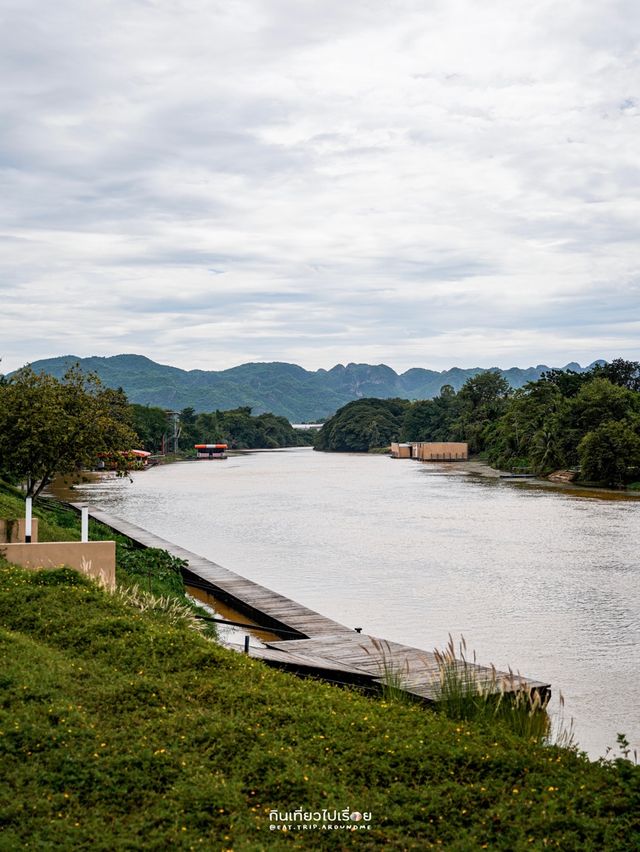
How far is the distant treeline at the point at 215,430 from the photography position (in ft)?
326

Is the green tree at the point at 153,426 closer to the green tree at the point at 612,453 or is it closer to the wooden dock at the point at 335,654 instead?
the green tree at the point at 612,453

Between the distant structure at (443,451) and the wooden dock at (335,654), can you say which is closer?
the wooden dock at (335,654)

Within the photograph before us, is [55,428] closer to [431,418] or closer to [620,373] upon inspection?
[620,373]

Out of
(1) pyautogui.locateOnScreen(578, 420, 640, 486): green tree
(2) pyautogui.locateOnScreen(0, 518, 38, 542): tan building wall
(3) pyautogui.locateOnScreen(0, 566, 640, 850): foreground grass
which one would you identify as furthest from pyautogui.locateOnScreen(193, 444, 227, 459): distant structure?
(3) pyautogui.locateOnScreen(0, 566, 640, 850): foreground grass

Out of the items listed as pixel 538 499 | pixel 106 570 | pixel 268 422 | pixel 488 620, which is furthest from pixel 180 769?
pixel 268 422

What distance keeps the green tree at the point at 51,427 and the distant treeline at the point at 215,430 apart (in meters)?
63.6

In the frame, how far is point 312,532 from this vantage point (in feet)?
95.5

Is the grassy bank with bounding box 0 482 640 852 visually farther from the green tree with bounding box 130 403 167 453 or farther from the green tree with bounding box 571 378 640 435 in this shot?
the green tree with bounding box 130 403 167 453

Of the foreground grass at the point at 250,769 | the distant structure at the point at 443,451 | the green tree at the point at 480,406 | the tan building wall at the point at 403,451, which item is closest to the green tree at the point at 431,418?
the tan building wall at the point at 403,451

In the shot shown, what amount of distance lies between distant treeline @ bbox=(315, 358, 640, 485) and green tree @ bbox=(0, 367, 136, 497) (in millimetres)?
36325

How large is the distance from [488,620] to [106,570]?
22.3ft

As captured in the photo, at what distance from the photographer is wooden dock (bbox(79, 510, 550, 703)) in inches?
343

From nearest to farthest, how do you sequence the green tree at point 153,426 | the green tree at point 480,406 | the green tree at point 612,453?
the green tree at point 612,453
the green tree at point 153,426
the green tree at point 480,406

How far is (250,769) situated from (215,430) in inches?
4851
